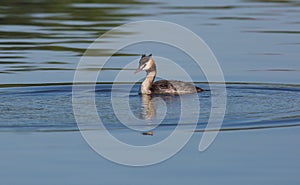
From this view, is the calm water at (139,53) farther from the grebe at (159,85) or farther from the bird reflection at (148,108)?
the grebe at (159,85)

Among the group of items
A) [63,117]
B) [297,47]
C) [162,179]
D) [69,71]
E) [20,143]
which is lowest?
[162,179]

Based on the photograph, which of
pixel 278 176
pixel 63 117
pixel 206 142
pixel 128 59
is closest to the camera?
pixel 278 176

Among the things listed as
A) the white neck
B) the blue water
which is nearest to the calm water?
the blue water

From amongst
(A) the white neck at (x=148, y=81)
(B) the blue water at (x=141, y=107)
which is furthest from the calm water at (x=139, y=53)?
(A) the white neck at (x=148, y=81)

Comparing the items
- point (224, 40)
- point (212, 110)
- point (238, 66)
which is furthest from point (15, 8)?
point (212, 110)

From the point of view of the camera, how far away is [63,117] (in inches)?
506

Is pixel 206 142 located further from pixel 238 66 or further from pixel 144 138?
pixel 238 66

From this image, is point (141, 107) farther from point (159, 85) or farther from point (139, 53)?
point (139, 53)

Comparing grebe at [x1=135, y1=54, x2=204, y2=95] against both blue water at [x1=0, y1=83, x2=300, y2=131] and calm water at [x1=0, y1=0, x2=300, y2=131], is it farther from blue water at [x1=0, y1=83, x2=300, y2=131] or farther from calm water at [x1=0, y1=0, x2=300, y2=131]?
calm water at [x1=0, y1=0, x2=300, y2=131]

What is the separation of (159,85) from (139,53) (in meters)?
3.17

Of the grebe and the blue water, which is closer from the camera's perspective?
the blue water

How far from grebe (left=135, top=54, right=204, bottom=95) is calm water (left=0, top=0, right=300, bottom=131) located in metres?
0.41

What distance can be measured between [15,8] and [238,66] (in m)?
10.8

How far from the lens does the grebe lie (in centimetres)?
1534
